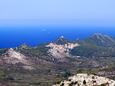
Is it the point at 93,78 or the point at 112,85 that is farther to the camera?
the point at 93,78

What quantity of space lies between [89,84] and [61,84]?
659 cm

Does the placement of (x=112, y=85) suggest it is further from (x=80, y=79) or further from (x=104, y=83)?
(x=80, y=79)

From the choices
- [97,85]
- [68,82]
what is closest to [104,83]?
[97,85]

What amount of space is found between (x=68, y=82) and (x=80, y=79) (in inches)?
116

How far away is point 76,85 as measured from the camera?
93.2 metres

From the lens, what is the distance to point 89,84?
92.6 m

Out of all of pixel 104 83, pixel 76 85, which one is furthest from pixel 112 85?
pixel 76 85

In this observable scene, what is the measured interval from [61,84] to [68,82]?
1.95 m

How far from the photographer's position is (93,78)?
317ft

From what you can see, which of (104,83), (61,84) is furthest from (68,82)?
(104,83)

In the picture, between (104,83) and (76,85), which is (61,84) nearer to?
(76,85)

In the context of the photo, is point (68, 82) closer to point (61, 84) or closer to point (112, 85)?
point (61, 84)

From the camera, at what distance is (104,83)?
304 feet

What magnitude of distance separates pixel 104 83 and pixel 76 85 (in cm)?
632
